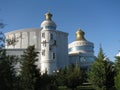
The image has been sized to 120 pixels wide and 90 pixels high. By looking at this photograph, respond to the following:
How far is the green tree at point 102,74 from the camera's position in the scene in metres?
29.5

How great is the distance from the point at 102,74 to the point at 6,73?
17.4m

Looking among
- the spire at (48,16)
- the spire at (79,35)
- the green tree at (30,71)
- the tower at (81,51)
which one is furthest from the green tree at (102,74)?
the spire at (79,35)

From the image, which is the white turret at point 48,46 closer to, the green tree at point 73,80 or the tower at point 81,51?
the tower at point 81,51

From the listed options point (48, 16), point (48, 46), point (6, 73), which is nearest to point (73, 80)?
point (48, 46)

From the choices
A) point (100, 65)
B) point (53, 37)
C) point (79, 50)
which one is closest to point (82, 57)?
point (79, 50)

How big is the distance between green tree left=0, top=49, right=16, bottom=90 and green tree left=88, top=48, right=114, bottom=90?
1665 centimetres

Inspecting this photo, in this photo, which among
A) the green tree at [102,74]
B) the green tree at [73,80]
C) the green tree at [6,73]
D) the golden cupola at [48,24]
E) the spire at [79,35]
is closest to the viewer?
the green tree at [6,73]

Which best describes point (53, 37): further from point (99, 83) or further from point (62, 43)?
point (99, 83)

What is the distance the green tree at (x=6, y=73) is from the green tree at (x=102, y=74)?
16649 mm

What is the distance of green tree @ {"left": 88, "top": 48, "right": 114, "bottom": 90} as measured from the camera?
96.6 ft

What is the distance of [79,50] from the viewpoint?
78.3 m

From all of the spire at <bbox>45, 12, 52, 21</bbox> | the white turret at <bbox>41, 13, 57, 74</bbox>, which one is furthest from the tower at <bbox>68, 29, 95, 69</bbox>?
the spire at <bbox>45, 12, 52, 21</bbox>

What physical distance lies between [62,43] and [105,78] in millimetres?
49351

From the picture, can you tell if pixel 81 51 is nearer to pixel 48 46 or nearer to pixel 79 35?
pixel 79 35
